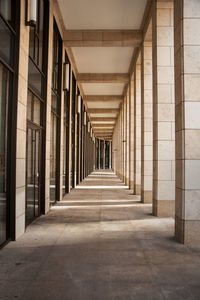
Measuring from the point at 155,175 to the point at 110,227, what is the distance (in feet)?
7.79

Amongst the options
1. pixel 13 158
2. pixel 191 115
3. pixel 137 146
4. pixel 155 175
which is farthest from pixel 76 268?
pixel 137 146

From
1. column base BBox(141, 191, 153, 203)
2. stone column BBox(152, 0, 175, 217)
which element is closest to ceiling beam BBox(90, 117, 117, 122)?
column base BBox(141, 191, 153, 203)

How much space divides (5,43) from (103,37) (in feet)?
22.4

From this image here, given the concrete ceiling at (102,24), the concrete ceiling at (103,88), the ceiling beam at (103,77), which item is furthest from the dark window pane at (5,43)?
the concrete ceiling at (103,88)

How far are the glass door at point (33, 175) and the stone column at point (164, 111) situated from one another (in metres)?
3.28

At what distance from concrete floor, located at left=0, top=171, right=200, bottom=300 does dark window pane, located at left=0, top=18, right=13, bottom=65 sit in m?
3.32

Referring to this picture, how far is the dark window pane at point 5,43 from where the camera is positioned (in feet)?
15.9

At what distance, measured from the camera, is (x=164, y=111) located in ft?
26.3

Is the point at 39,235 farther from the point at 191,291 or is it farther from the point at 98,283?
the point at 191,291

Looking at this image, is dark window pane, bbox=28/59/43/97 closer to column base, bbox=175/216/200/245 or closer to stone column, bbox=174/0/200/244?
stone column, bbox=174/0/200/244

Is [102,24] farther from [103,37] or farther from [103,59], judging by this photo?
[103,59]

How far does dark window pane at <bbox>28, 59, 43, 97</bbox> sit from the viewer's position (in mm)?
6676

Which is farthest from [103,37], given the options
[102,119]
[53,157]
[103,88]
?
[102,119]

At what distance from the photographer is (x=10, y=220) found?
530 cm
